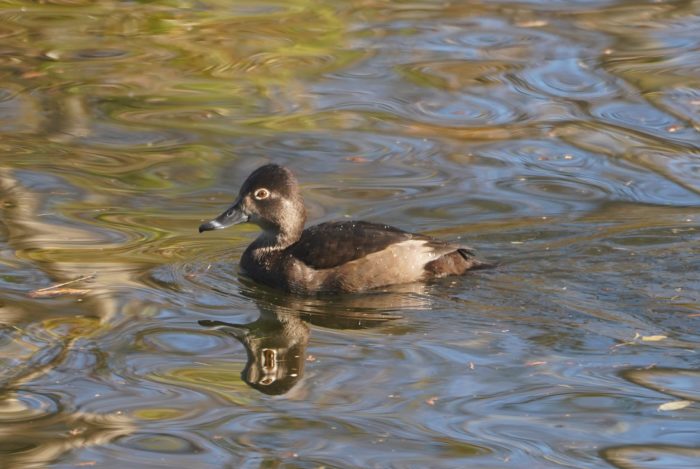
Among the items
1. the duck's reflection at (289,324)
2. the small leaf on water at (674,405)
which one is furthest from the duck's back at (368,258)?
the small leaf on water at (674,405)

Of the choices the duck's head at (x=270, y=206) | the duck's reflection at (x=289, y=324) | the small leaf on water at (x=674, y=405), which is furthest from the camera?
the duck's head at (x=270, y=206)

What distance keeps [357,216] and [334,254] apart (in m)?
1.48

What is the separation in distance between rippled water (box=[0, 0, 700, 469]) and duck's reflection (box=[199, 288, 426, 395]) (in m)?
0.02

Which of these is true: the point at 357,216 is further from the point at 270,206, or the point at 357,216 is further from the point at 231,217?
the point at 231,217

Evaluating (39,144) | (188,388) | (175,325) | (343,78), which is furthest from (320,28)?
(188,388)

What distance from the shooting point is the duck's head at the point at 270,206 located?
10.1m

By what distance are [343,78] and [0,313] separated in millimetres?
6373

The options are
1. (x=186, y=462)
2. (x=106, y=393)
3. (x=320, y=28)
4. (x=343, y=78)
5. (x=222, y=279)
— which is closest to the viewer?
(x=186, y=462)

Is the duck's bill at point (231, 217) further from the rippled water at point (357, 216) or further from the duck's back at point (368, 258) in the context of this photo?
the duck's back at point (368, 258)

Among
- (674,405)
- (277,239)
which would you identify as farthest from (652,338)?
(277,239)

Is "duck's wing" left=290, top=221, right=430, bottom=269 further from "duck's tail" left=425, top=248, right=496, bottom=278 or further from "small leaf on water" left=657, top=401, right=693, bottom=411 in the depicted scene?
"small leaf on water" left=657, top=401, right=693, bottom=411

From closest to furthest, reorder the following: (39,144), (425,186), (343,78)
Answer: (425,186)
(39,144)
(343,78)

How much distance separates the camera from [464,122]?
1325 centimetres

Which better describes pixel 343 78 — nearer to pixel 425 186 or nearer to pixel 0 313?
pixel 425 186
